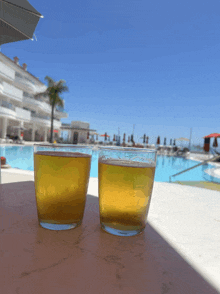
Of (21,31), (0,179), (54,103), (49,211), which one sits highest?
(54,103)

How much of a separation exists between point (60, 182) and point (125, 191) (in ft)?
0.79

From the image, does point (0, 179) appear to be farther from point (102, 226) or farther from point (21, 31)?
point (21, 31)

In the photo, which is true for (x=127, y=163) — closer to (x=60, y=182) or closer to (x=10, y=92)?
(x=60, y=182)

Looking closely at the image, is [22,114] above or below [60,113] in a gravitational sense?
below

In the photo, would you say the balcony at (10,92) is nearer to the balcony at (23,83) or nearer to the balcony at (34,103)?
the balcony at (23,83)

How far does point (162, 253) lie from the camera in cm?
73

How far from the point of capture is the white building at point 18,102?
2430 cm

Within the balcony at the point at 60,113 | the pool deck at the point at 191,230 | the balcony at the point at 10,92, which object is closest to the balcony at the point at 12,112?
the balcony at the point at 10,92

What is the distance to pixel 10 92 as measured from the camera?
25.2 m

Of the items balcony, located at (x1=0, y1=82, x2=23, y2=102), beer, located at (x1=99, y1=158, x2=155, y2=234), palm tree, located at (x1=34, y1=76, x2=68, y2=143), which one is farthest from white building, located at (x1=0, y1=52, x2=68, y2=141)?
beer, located at (x1=99, y1=158, x2=155, y2=234)

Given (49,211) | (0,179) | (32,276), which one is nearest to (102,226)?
(49,211)

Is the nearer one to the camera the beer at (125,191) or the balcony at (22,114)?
the beer at (125,191)

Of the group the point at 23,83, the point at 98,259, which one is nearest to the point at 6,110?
the point at 23,83

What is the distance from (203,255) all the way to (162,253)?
14 centimetres
